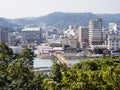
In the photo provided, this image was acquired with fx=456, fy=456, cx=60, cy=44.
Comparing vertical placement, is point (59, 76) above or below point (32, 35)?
above

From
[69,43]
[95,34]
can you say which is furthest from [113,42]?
[69,43]

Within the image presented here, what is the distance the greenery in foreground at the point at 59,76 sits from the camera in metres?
10.7

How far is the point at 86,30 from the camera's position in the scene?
3019 inches

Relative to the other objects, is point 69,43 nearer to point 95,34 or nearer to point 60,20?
point 95,34

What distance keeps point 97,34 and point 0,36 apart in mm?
18377

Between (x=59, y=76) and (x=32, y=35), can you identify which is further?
(x=32, y=35)

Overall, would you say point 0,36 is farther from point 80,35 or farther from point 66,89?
point 66,89

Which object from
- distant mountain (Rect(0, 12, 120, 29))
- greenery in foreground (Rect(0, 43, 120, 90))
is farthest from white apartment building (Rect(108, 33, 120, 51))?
distant mountain (Rect(0, 12, 120, 29))

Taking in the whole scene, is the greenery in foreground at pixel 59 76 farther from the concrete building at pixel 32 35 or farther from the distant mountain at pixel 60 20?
the distant mountain at pixel 60 20

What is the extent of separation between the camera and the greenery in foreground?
10688 millimetres

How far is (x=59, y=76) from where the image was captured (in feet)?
56.2

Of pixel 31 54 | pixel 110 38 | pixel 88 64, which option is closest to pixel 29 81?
pixel 88 64

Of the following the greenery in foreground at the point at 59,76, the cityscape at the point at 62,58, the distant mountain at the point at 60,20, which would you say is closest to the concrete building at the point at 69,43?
the cityscape at the point at 62,58

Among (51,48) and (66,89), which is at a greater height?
(66,89)
